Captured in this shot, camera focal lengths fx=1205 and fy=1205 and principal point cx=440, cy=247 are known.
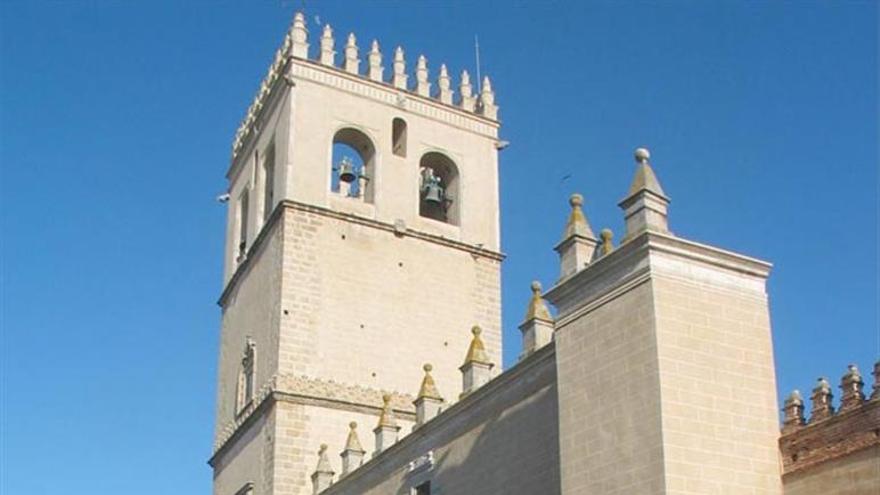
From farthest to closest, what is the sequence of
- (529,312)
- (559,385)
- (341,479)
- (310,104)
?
1. (310,104)
2. (341,479)
3. (529,312)
4. (559,385)

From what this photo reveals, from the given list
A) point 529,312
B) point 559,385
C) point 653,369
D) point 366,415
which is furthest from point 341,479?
point 653,369

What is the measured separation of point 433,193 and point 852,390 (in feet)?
56.9

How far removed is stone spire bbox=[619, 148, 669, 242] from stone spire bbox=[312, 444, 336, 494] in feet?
37.3

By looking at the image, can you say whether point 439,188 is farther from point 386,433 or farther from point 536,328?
point 536,328

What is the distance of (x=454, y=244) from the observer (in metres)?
28.4

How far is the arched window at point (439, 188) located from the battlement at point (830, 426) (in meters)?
16.3

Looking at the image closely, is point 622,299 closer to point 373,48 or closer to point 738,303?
point 738,303

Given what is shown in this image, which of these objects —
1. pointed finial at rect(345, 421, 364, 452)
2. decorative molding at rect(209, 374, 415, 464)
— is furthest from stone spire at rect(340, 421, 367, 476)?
decorative molding at rect(209, 374, 415, 464)

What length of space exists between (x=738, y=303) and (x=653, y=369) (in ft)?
5.35

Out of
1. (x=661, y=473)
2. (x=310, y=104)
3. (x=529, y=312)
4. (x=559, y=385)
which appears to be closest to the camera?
(x=661, y=473)

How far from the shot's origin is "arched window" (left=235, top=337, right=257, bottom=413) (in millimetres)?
27344

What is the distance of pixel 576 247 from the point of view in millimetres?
→ 15562

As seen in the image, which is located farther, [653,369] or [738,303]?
[738,303]

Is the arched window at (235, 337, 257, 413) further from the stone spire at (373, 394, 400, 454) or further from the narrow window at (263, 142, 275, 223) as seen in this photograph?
the stone spire at (373, 394, 400, 454)
